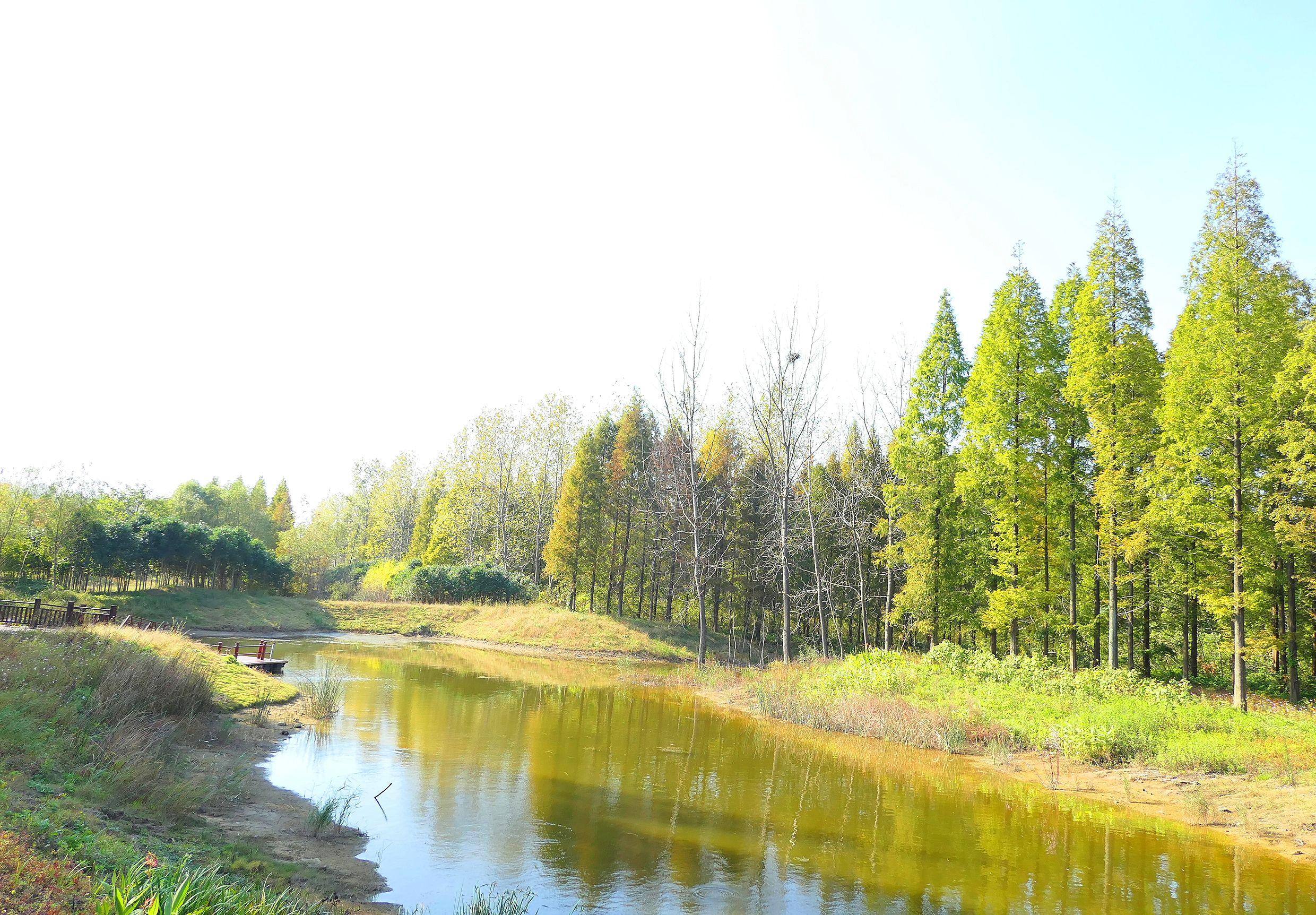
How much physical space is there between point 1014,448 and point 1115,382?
4.02m

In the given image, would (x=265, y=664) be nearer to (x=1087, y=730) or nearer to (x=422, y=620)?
(x=1087, y=730)

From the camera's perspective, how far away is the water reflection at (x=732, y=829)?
9195 millimetres

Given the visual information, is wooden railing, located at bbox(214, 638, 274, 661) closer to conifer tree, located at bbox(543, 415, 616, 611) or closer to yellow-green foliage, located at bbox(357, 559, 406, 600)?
conifer tree, located at bbox(543, 415, 616, 611)

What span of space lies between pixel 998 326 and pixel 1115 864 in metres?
21.3

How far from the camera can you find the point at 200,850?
7.66 meters

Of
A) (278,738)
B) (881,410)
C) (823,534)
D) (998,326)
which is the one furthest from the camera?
(823,534)

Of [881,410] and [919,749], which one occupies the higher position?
[881,410]

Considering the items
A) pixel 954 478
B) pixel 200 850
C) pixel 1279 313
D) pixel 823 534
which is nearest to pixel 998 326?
pixel 954 478

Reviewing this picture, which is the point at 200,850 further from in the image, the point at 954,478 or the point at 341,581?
the point at 341,581

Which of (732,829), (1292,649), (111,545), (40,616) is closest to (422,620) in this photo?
(111,545)

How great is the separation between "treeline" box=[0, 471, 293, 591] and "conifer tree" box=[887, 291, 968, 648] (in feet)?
131

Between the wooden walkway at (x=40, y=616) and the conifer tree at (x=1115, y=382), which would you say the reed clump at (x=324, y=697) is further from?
the conifer tree at (x=1115, y=382)

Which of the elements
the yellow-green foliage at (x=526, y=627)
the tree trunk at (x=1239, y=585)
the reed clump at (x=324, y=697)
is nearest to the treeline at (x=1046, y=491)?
the tree trunk at (x=1239, y=585)

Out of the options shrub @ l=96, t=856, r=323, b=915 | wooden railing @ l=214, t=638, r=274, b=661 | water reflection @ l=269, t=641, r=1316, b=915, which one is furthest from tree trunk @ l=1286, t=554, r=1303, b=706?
wooden railing @ l=214, t=638, r=274, b=661
